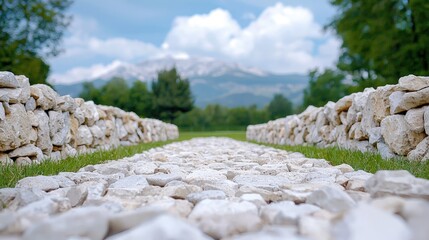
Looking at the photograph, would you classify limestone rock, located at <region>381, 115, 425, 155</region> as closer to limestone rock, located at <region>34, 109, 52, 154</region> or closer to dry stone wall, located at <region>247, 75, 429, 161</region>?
dry stone wall, located at <region>247, 75, 429, 161</region>

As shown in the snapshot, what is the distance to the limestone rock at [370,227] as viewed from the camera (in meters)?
1.22

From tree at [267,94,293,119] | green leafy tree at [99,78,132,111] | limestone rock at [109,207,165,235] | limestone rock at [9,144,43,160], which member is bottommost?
limestone rock at [109,207,165,235]

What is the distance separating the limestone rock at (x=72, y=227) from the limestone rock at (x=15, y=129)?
9.55 feet

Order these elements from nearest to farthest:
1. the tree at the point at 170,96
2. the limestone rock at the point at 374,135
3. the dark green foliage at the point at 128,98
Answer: the limestone rock at the point at 374,135
the tree at the point at 170,96
the dark green foliage at the point at 128,98

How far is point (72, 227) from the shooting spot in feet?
4.46

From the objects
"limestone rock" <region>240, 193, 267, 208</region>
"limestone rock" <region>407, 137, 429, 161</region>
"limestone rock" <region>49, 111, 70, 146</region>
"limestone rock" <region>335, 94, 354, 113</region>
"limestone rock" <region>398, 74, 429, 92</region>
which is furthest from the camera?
"limestone rock" <region>335, 94, 354, 113</region>

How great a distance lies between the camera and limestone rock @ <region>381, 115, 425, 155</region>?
3.98 m

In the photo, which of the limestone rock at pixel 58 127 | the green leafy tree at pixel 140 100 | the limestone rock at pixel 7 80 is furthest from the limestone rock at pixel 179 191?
the green leafy tree at pixel 140 100

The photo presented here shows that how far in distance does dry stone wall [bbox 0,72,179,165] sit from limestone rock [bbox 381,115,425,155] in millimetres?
4045

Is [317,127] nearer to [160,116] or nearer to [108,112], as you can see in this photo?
[108,112]

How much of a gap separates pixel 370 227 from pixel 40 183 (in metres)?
2.30

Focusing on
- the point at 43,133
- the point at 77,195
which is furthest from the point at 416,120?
the point at 43,133

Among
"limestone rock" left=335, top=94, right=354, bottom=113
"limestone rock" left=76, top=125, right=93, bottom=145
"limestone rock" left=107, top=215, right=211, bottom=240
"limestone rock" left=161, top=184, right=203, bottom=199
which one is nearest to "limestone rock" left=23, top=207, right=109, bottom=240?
"limestone rock" left=107, top=215, right=211, bottom=240

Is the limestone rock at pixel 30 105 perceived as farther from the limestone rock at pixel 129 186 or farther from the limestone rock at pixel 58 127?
the limestone rock at pixel 129 186
